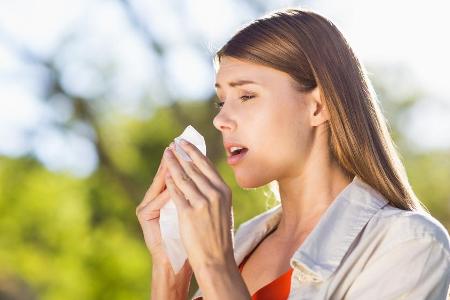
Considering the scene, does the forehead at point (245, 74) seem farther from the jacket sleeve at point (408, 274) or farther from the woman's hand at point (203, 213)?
the jacket sleeve at point (408, 274)

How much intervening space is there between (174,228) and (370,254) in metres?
0.64

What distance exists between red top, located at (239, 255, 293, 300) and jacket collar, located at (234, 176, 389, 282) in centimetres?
11

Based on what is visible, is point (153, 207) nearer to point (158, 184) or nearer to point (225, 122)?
point (158, 184)

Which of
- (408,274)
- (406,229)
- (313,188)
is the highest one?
(313,188)

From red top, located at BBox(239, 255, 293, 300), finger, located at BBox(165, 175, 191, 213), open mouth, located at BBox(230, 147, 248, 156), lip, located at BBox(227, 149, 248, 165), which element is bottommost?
red top, located at BBox(239, 255, 293, 300)

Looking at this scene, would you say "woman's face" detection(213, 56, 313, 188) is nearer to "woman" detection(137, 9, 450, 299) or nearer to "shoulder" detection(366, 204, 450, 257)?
"woman" detection(137, 9, 450, 299)

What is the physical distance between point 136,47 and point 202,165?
9122mm

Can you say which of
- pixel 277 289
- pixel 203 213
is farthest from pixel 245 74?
pixel 277 289

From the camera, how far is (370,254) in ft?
8.68

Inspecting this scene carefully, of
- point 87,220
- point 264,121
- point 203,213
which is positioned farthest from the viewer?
point 87,220

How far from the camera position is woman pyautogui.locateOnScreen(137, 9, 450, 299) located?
254cm

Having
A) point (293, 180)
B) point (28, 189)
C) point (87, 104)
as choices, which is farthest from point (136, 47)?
point (293, 180)

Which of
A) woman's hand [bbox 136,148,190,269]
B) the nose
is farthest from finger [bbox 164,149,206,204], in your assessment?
woman's hand [bbox 136,148,190,269]

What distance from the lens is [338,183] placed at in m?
2.91
